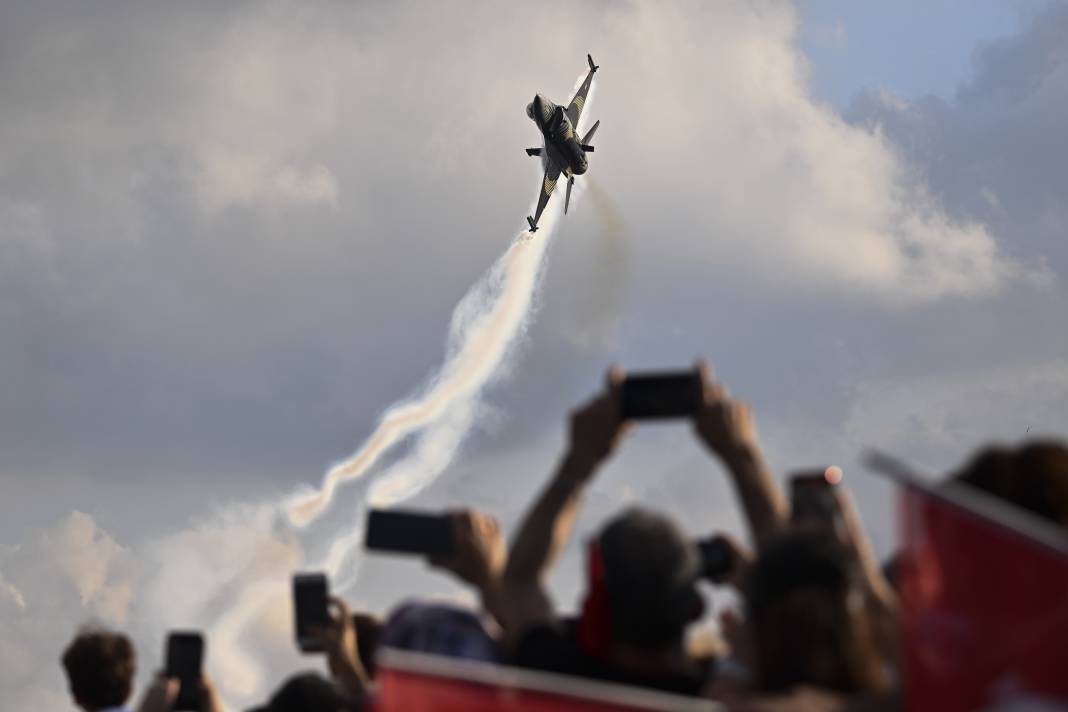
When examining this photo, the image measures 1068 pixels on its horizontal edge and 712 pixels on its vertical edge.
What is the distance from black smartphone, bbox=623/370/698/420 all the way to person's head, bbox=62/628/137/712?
5.42 meters

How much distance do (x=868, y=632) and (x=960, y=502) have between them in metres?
0.97

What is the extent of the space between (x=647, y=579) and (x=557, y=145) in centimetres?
6894

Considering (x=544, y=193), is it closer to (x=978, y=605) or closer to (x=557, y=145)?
(x=557, y=145)

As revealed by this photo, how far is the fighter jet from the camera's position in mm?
74194

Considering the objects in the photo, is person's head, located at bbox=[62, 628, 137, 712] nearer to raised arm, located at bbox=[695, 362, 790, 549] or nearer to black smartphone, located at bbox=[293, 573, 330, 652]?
black smartphone, located at bbox=[293, 573, 330, 652]

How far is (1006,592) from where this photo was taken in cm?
568

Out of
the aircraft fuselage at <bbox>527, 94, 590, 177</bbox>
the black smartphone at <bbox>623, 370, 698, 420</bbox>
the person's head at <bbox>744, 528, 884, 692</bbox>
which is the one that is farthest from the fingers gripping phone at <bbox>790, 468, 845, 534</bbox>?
the aircraft fuselage at <bbox>527, 94, 590, 177</bbox>

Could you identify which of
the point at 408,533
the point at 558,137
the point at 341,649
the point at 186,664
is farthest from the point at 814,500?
the point at 558,137

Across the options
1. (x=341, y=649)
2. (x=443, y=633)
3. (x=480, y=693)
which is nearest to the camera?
(x=480, y=693)

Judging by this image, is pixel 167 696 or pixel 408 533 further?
pixel 167 696

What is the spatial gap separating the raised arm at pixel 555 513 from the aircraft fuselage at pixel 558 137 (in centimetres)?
6612

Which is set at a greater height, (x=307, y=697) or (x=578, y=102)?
(x=578, y=102)

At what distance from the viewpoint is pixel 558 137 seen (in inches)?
2936

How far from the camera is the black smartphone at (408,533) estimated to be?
29.2ft
